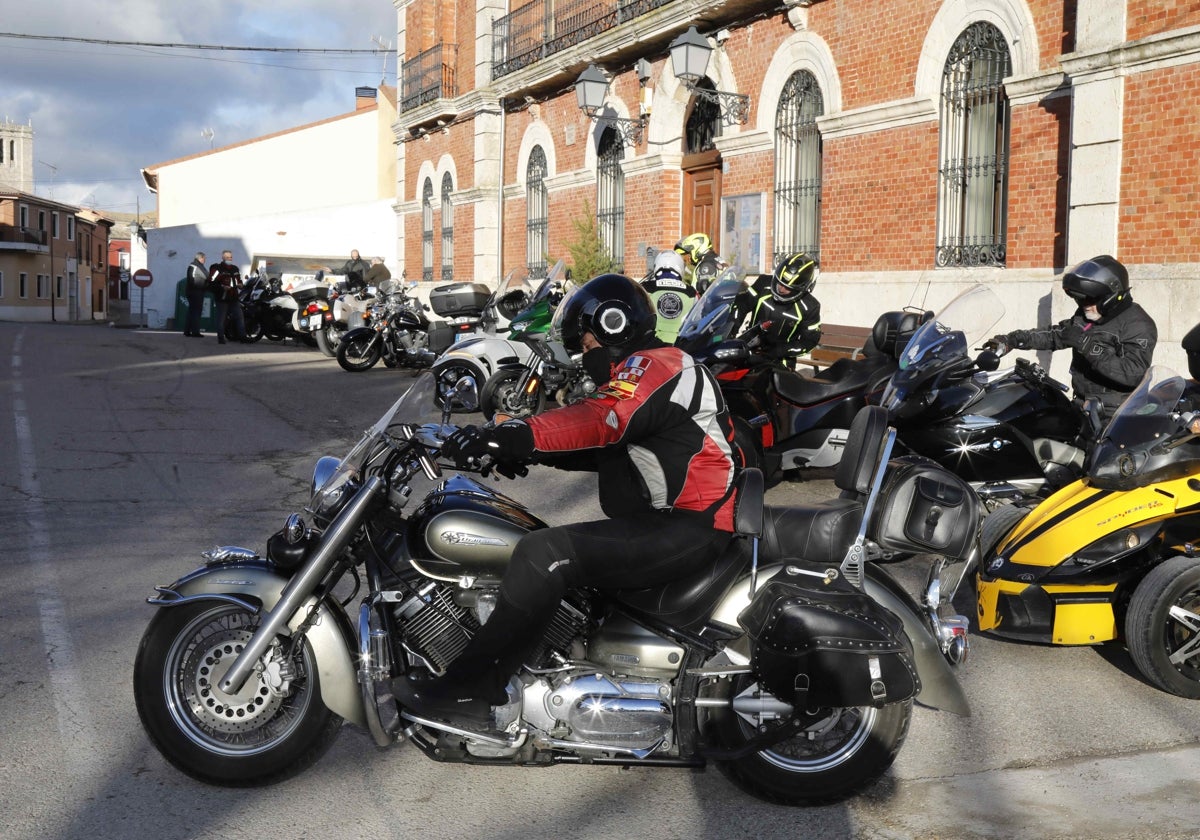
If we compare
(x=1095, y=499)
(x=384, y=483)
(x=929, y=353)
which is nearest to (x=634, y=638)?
(x=384, y=483)

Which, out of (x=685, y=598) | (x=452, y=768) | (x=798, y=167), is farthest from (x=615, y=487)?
(x=798, y=167)

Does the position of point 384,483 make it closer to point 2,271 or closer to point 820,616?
point 820,616

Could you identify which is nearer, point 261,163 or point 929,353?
point 929,353

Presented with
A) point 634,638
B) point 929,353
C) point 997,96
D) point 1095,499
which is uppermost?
point 997,96

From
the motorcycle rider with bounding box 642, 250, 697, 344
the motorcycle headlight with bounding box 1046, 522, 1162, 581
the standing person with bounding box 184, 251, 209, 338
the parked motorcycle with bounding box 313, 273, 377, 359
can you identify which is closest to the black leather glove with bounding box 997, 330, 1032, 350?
the motorcycle headlight with bounding box 1046, 522, 1162, 581

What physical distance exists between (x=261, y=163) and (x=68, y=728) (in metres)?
42.1

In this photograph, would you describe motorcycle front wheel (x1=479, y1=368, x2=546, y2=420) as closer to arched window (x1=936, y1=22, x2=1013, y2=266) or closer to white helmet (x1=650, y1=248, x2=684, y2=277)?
white helmet (x1=650, y1=248, x2=684, y2=277)

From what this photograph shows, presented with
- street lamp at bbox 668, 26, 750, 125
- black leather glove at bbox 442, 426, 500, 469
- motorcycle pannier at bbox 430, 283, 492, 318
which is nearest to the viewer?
black leather glove at bbox 442, 426, 500, 469

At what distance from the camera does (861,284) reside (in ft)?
47.7

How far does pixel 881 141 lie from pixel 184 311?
21173 mm

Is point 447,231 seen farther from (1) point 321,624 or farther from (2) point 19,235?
(2) point 19,235

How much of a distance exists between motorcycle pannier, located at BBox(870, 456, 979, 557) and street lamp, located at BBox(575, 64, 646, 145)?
16714 millimetres

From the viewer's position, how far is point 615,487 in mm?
3816

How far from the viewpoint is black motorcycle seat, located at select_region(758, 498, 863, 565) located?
3.77 meters
